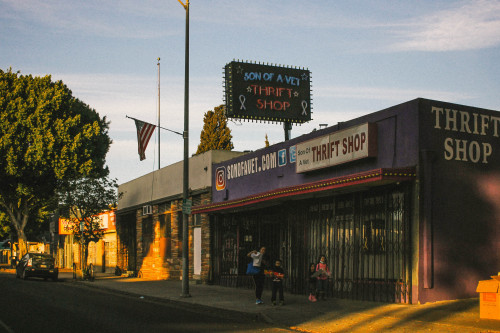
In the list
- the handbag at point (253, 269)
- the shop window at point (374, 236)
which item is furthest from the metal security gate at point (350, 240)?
the handbag at point (253, 269)

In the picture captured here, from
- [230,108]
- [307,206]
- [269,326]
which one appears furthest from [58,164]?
[269,326]

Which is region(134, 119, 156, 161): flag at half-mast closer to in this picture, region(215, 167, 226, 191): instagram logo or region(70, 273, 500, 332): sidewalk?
region(215, 167, 226, 191): instagram logo

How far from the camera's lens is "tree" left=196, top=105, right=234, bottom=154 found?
56.4 m

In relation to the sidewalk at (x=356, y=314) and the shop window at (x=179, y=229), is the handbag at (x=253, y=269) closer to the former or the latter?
the sidewalk at (x=356, y=314)

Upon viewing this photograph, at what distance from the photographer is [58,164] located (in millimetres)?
39406

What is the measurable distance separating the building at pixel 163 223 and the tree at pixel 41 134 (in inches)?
159

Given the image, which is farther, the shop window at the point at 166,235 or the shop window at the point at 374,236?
the shop window at the point at 166,235

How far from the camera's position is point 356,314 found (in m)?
14.7

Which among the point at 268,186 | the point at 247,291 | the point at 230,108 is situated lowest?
the point at 247,291

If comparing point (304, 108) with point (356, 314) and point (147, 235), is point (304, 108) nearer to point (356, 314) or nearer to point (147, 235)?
point (147, 235)

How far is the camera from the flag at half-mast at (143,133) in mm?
27847

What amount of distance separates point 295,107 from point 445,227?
14.2 metres

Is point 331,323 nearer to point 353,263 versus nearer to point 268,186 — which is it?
point 353,263

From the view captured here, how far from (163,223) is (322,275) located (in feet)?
57.5
